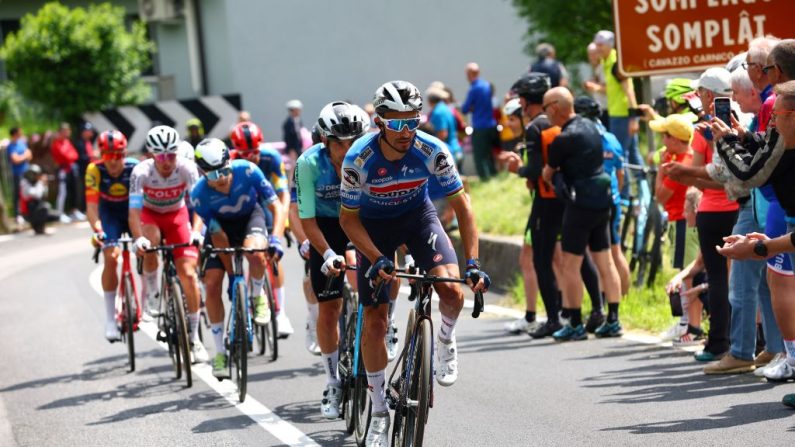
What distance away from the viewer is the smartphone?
8.27m

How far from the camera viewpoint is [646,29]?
1330cm

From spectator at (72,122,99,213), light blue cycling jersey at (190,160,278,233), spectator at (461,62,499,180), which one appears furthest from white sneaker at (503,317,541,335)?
spectator at (72,122,99,213)

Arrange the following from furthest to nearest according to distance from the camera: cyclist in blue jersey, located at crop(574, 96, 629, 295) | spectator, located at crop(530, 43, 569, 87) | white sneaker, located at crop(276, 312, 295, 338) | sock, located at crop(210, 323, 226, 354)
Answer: spectator, located at crop(530, 43, 569, 87)
cyclist in blue jersey, located at crop(574, 96, 629, 295)
white sneaker, located at crop(276, 312, 295, 338)
sock, located at crop(210, 323, 226, 354)

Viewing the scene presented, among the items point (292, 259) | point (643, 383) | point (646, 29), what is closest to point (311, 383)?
point (643, 383)

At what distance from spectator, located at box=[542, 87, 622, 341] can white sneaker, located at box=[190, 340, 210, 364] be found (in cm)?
311

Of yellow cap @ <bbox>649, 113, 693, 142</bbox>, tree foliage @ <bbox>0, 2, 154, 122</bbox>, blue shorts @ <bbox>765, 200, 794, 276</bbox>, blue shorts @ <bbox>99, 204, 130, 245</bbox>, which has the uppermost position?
tree foliage @ <bbox>0, 2, 154, 122</bbox>

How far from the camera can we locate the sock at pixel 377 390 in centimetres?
777

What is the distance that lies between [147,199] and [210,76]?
2378 cm

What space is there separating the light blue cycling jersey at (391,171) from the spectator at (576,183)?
3.69 metres

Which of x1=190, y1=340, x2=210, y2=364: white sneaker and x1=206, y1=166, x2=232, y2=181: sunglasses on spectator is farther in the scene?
x1=190, y1=340, x2=210, y2=364: white sneaker

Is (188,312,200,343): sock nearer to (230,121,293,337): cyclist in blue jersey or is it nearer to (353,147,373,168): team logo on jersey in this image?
(230,121,293,337): cyclist in blue jersey

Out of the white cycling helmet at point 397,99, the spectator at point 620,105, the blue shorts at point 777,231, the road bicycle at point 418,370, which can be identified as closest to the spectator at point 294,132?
the spectator at point 620,105

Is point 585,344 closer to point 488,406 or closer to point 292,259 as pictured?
point 488,406

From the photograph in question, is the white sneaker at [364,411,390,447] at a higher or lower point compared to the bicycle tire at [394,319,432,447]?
lower
